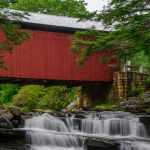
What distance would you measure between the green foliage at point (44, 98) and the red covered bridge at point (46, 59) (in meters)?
4.57

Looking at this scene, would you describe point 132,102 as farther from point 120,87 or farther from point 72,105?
point 72,105

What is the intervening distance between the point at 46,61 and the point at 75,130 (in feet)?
17.3

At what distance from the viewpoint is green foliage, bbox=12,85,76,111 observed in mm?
18938

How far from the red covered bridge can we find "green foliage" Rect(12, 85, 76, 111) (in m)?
4.57

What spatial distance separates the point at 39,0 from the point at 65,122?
66.5 feet

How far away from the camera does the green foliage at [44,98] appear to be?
1894 centimetres

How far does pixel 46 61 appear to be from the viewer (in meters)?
13.4

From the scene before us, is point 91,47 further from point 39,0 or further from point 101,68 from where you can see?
point 39,0

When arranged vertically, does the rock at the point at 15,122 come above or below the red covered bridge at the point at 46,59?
below

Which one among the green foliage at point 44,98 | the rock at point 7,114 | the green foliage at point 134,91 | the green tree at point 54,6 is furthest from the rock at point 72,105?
the green tree at point 54,6

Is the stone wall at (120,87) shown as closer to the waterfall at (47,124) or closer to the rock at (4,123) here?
the waterfall at (47,124)

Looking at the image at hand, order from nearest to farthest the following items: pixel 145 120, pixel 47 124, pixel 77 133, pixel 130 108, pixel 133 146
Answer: pixel 133 146
pixel 145 120
pixel 77 133
pixel 47 124
pixel 130 108

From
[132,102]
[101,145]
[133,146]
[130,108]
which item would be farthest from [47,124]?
[132,102]

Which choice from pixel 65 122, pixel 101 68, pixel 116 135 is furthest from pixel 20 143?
pixel 101 68
